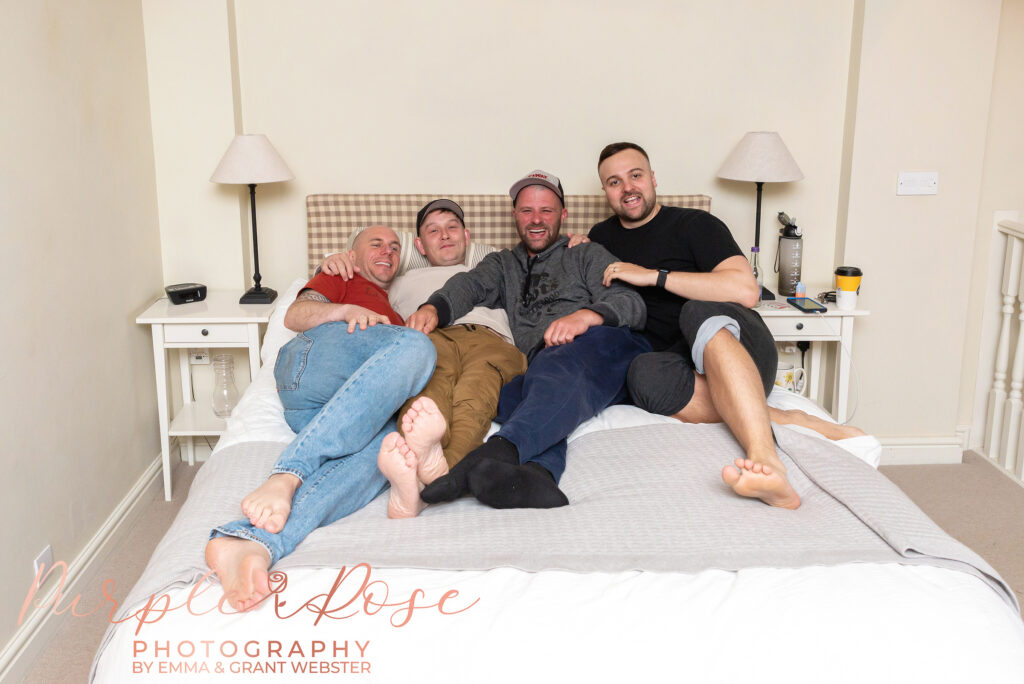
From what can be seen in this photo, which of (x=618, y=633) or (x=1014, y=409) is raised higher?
(x=618, y=633)

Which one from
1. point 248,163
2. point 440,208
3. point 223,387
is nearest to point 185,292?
point 223,387

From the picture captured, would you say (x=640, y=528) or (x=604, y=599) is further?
(x=640, y=528)

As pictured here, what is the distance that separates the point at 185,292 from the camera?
118 inches

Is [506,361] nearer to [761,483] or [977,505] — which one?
[761,483]

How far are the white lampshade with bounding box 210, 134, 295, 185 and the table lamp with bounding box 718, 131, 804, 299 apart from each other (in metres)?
1.65

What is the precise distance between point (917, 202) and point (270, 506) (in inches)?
107

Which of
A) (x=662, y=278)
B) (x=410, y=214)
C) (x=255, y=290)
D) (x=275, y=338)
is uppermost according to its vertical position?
(x=410, y=214)

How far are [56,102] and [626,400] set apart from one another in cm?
180

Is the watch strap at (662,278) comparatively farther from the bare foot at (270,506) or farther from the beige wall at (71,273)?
the beige wall at (71,273)

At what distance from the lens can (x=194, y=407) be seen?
3205 mm

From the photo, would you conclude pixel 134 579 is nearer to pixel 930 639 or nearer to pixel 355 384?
pixel 355 384

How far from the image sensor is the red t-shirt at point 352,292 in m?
2.46

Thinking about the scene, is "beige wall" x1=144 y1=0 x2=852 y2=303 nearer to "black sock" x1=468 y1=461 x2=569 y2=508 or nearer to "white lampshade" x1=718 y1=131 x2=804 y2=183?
"white lampshade" x1=718 y1=131 x2=804 y2=183

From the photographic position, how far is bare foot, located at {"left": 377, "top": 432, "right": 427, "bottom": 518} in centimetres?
161
